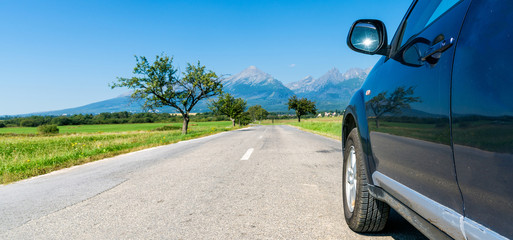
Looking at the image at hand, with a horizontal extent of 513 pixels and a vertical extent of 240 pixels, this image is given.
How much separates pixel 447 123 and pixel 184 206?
2.62 m

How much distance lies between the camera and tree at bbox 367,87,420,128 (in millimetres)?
1533

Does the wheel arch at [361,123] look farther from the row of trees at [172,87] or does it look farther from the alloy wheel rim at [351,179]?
the row of trees at [172,87]

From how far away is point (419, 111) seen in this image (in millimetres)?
1366

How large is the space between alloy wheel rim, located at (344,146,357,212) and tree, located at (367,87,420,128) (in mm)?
549

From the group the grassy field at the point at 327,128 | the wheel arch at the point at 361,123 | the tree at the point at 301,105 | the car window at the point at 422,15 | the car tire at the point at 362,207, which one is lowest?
the grassy field at the point at 327,128

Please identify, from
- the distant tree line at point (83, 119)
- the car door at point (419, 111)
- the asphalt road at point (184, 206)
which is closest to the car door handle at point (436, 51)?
the car door at point (419, 111)

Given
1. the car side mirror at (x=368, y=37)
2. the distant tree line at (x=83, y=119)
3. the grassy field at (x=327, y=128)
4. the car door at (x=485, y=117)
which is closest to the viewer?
the car door at (x=485, y=117)

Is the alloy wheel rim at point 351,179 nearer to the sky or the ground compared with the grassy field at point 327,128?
nearer to the sky

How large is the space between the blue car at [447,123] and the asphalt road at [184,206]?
2.45 feet

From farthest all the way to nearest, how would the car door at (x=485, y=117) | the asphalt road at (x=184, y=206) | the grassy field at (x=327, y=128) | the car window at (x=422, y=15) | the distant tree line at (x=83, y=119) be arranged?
the distant tree line at (x=83, y=119) → the grassy field at (x=327, y=128) → the asphalt road at (x=184, y=206) → the car window at (x=422, y=15) → the car door at (x=485, y=117)

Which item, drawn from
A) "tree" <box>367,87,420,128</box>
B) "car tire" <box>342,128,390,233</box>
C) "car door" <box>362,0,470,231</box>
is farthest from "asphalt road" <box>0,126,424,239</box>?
"tree" <box>367,87,420,128</box>

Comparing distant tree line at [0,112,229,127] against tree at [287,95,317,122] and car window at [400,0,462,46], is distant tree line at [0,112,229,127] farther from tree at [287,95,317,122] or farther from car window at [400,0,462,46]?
car window at [400,0,462,46]

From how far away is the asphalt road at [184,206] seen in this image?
92.7 inches

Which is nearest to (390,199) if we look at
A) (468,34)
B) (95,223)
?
(468,34)
